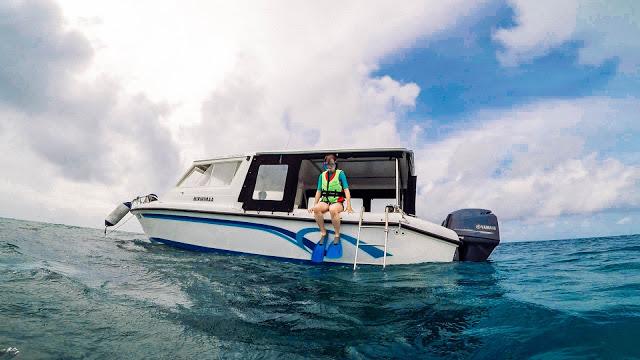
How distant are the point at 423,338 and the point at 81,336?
2.78 m

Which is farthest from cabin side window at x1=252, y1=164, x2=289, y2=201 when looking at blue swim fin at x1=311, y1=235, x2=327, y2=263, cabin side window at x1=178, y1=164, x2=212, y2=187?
cabin side window at x1=178, y1=164, x2=212, y2=187

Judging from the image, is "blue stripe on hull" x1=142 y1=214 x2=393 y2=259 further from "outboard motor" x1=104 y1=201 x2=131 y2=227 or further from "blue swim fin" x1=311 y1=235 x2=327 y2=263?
"outboard motor" x1=104 y1=201 x2=131 y2=227

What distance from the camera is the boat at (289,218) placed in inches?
268

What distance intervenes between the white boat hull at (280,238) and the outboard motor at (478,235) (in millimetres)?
328

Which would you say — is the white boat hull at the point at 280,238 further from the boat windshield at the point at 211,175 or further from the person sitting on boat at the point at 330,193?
the boat windshield at the point at 211,175

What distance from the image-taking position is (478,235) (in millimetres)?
7121

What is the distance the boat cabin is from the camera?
7633mm

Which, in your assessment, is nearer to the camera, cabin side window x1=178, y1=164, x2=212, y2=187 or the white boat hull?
the white boat hull

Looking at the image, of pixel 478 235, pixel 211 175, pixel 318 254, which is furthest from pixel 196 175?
pixel 478 235

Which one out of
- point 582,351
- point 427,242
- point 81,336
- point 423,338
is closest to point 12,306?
point 81,336

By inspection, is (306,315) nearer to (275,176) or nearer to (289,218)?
(289,218)

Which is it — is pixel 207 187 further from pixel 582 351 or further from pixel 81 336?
pixel 582 351

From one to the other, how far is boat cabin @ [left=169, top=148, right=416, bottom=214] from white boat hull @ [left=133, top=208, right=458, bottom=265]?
0.42m

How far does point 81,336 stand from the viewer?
2.62 m
